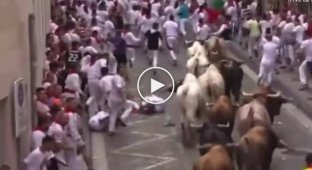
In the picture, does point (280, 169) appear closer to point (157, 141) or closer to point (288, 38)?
point (157, 141)

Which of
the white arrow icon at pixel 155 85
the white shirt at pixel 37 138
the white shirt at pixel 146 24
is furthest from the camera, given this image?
the white shirt at pixel 146 24

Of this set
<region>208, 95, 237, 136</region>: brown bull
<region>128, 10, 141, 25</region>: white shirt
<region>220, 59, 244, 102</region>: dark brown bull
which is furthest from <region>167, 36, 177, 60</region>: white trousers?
<region>208, 95, 237, 136</region>: brown bull

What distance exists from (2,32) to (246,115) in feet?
17.9

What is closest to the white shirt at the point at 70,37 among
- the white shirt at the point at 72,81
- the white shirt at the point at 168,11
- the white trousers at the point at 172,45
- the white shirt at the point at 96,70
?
the white shirt at the point at 96,70

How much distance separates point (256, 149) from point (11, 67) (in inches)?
179

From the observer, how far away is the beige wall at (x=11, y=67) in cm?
1703

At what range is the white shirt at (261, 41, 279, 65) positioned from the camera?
93.5ft

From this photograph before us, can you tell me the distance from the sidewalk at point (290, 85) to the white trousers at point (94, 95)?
544cm

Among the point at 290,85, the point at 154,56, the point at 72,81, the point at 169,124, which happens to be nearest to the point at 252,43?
the point at 154,56

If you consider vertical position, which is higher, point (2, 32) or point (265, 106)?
point (2, 32)

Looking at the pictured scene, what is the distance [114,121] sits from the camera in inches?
974

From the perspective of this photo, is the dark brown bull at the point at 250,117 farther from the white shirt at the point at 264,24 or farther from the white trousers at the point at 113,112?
the white shirt at the point at 264,24

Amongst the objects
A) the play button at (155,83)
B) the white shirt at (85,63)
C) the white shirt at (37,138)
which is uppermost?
the white shirt at (85,63)

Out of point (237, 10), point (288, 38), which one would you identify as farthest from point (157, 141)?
point (237, 10)
